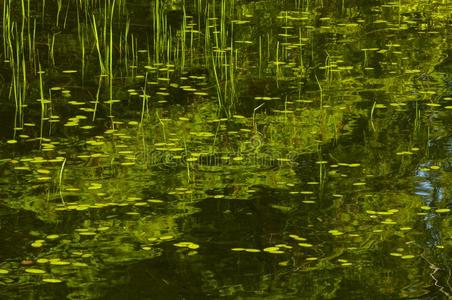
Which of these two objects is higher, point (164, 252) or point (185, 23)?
point (185, 23)

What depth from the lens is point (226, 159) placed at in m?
6.52

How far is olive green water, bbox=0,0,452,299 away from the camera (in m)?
4.93

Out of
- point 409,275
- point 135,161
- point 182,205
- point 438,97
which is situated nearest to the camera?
point 409,275

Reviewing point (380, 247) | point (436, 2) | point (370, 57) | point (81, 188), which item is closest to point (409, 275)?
point (380, 247)

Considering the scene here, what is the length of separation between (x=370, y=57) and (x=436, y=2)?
9.95 ft

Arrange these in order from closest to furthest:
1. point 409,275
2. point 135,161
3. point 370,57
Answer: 1. point 409,275
2. point 135,161
3. point 370,57

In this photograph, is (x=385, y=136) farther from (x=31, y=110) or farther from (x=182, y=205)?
(x=31, y=110)

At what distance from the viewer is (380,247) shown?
524 centimetres

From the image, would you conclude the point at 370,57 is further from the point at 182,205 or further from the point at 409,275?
the point at 409,275

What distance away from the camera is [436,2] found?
11.8 meters

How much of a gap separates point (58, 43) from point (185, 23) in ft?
3.76

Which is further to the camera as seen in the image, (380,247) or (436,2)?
(436,2)

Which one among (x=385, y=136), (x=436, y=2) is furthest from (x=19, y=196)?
(x=436, y=2)

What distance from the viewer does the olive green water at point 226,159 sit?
4.93 metres
